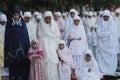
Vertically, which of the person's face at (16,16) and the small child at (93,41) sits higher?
the person's face at (16,16)

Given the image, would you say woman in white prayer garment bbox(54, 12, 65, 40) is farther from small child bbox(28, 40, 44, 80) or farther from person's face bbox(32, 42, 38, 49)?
person's face bbox(32, 42, 38, 49)

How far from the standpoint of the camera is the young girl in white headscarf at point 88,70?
12.7m

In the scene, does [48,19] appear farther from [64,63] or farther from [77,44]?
[77,44]

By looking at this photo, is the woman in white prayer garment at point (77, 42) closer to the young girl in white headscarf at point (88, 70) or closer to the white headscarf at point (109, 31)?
the white headscarf at point (109, 31)

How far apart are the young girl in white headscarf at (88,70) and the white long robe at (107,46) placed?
2.01 metres

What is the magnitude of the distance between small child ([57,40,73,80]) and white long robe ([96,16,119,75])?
7.53ft

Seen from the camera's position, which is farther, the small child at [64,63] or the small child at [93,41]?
the small child at [93,41]

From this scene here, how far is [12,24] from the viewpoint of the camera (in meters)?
11.7

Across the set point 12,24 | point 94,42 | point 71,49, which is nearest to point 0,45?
point 12,24

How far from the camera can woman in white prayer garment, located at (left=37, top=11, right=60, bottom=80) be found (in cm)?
1219

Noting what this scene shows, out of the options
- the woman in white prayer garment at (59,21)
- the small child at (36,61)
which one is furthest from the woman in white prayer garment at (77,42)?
the small child at (36,61)

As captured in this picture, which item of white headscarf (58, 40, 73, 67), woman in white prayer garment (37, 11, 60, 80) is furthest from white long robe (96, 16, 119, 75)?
woman in white prayer garment (37, 11, 60, 80)

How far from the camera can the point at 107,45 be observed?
1523 centimetres

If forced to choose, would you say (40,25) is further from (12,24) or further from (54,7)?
(54,7)
